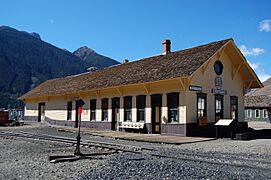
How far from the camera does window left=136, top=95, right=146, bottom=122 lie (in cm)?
2148

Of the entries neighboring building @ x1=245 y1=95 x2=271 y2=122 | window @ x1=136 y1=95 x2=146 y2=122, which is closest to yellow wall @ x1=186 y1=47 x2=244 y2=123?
window @ x1=136 y1=95 x2=146 y2=122

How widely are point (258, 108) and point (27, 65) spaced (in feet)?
303

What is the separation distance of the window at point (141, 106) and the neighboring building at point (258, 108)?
119 feet

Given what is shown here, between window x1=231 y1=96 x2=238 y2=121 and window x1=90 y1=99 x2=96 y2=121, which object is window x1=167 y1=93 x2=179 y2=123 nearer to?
window x1=231 y1=96 x2=238 y2=121

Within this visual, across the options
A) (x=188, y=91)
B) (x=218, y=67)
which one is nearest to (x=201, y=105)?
(x=188, y=91)

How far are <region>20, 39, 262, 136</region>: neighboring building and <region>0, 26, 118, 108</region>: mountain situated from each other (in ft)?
215

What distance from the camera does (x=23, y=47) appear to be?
142m

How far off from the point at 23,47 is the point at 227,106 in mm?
133397

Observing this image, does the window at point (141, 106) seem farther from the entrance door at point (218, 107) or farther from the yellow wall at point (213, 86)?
the entrance door at point (218, 107)

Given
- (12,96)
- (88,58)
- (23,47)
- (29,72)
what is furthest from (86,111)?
(88,58)

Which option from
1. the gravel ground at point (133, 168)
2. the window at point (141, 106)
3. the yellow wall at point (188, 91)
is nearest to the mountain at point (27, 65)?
the yellow wall at point (188, 91)

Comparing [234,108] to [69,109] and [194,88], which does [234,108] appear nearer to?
[194,88]

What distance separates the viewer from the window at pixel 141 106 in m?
21.5

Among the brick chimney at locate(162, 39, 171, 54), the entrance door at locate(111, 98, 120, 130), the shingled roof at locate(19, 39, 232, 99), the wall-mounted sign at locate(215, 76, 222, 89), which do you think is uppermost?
the brick chimney at locate(162, 39, 171, 54)
